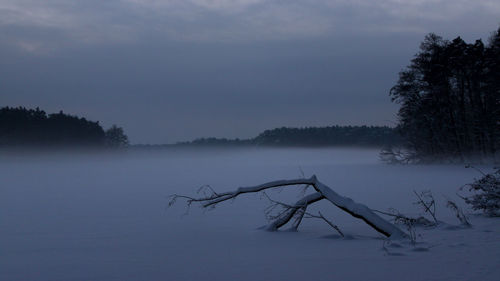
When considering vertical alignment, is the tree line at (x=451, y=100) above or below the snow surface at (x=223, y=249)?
above

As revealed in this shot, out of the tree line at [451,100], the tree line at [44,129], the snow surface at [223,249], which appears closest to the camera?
the snow surface at [223,249]

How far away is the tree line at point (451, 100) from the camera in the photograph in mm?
36750

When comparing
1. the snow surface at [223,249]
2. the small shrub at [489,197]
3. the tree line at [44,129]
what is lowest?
the snow surface at [223,249]

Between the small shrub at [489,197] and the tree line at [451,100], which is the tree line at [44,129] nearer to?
the tree line at [451,100]

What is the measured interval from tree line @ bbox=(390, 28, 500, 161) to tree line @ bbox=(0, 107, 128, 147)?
64.1 meters

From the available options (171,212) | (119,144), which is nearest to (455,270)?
(171,212)

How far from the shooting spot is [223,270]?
5914 millimetres

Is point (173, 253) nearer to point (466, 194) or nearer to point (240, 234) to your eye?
point (240, 234)

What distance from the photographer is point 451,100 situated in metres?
40.7

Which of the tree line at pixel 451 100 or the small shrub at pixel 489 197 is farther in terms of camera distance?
the tree line at pixel 451 100

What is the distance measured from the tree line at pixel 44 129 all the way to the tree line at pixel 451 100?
6407 cm

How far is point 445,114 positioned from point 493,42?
6.95 meters

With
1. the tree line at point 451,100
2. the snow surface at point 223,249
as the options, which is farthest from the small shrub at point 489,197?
the tree line at point 451,100

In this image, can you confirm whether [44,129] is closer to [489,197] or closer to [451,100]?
[451,100]
